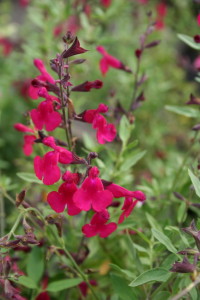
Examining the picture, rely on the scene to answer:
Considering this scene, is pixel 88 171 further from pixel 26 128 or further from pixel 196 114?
pixel 196 114

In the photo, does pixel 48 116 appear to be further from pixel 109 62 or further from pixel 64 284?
pixel 109 62

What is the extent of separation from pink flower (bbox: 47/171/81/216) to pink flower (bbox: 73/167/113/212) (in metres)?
0.03

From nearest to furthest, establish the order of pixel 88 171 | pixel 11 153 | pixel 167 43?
pixel 88 171, pixel 11 153, pixel 167 43

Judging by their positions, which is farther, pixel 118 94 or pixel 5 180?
pixel 118 94

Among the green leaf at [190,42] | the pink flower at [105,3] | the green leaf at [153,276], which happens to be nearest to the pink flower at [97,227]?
the green leaf at [153,276]

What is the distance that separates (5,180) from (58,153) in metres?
0.47

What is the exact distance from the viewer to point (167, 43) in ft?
13.4

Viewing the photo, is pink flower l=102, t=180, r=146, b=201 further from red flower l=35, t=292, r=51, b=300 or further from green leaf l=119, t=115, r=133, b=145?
red flower l=35, t=292, r=51, b=300

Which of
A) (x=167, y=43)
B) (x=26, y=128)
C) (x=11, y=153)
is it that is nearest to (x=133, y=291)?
(x=26, y=128)

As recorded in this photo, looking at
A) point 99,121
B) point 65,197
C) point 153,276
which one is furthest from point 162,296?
point 99,121

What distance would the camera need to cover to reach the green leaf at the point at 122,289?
1.06m

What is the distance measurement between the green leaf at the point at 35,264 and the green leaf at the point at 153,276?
409mm

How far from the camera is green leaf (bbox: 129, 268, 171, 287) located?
3.08 feet

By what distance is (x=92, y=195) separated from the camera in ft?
3.06
